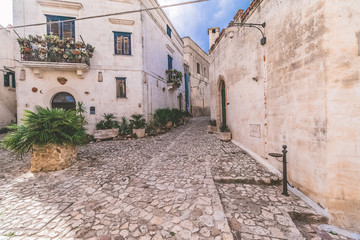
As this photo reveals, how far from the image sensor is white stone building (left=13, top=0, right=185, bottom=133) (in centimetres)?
803

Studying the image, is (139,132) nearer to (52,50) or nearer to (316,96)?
(52,50)

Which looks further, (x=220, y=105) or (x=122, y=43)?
(x=122, y=43)

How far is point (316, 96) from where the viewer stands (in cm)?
259

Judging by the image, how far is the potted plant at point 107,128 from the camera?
8055 millimetres

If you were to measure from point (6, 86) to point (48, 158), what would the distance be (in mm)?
12568

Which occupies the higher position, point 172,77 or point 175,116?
point 172,77

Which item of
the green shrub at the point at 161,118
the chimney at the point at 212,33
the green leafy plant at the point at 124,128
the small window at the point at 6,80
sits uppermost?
the chimney at the point at 212,33

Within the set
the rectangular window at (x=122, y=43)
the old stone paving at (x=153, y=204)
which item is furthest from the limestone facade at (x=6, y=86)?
the old stone paving at (x=153, y=204)

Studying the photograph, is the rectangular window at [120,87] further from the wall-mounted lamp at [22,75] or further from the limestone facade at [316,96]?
the limestone facade at [316,96]

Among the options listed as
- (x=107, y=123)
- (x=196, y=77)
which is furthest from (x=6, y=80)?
(x=196, y=77)

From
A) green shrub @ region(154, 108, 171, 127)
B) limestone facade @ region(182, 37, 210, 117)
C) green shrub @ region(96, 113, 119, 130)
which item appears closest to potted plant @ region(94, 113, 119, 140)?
green shrub @ region(96, 113, 119, 130)

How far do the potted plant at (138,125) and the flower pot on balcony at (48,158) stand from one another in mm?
4379

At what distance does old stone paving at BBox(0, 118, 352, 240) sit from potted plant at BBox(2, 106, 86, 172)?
0.38 metres

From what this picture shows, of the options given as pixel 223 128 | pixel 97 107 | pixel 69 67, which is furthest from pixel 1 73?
pixel 223 128
